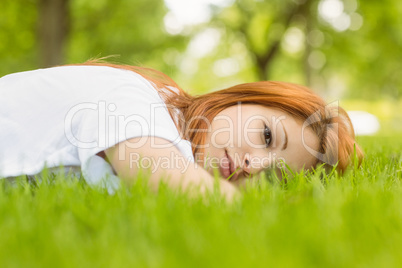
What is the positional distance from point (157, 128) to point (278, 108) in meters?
0.85

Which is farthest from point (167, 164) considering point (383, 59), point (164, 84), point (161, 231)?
point (383, 59)

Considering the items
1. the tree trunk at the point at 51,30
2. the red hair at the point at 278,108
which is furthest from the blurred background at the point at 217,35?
the red hair at the point at 278,108

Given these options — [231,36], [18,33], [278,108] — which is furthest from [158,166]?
[231,36]

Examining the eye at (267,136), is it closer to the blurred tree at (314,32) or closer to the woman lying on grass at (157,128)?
the woman lying on grass at (157,128)

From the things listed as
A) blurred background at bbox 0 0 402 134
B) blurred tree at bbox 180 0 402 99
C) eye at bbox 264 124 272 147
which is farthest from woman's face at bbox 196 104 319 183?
blurred tree at bbox 180 0 402 99

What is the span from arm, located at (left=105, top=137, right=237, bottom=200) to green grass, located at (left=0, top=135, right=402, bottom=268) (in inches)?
3.7

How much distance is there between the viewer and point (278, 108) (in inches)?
85.0

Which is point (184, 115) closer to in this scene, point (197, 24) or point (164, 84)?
point (164, 84)

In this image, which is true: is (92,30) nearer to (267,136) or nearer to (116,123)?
(267,136)

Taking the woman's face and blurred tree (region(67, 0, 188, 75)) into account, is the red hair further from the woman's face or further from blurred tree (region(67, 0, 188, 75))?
blurred tree (region(67, 0, 188, 75))

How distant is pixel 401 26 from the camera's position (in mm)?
14859

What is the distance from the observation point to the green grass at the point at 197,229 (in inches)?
34.7

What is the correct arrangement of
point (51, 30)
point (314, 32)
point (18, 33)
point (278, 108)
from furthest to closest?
point (314, 32) < point (18, 33) < point (51, 30) < point (278, 108)

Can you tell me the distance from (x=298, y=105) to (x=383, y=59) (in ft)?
62.8
